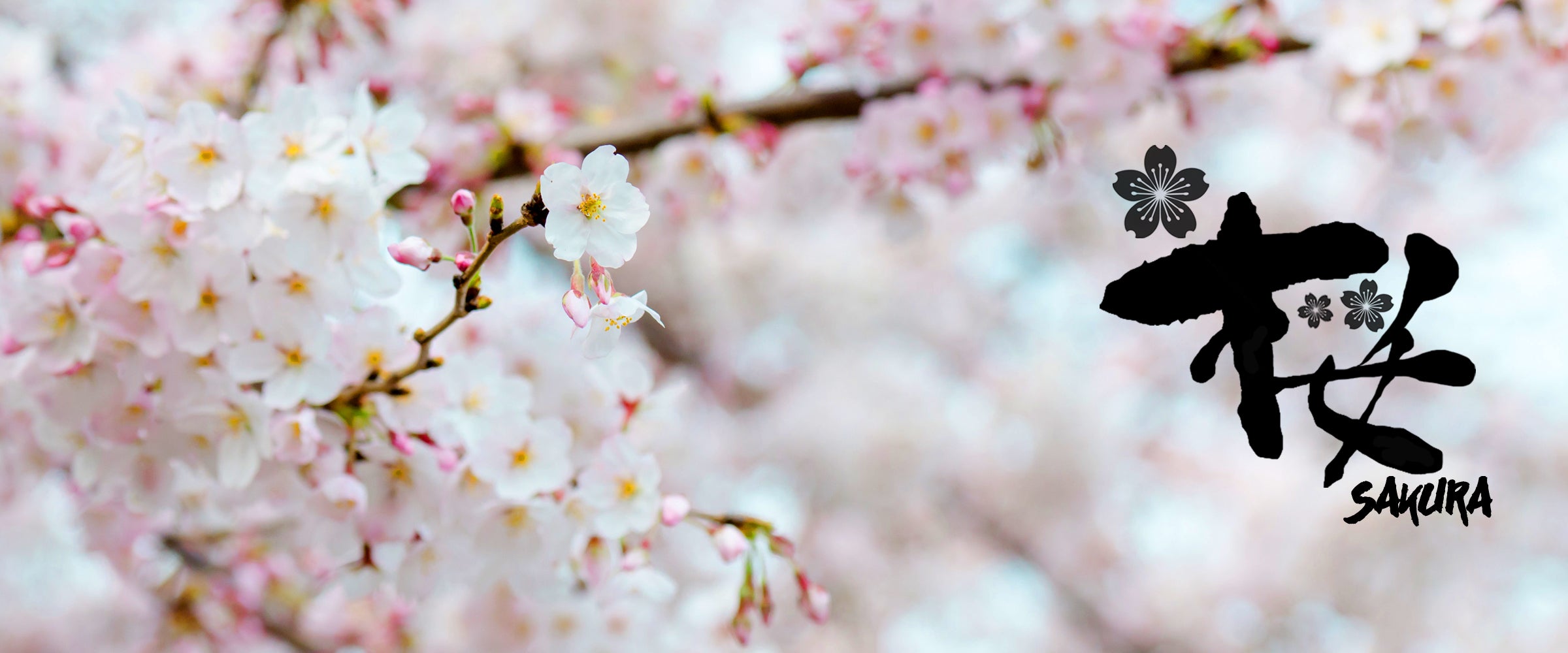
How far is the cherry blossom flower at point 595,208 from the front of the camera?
0.55 meters

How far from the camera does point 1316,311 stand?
1.95 feet

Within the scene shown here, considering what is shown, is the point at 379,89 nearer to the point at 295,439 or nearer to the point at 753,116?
the point at 753,116

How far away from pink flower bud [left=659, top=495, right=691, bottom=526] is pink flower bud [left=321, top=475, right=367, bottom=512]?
0.81 ft

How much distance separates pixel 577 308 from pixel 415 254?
0.16 metres

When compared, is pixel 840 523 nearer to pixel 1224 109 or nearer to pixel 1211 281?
pixel 1224 109

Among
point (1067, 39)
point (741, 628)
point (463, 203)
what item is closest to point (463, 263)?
point (463, 203)

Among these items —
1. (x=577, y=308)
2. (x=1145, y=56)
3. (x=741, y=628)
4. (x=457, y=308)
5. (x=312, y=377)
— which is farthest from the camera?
(x=1145, y=56)

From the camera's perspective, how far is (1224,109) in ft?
4.58

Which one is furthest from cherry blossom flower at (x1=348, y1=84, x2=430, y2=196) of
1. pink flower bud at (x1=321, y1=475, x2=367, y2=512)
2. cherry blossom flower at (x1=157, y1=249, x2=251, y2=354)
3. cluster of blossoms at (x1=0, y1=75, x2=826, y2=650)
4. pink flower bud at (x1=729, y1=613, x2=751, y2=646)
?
pink flower bud at (x1=729, y1=613, x2=751, y2=646)

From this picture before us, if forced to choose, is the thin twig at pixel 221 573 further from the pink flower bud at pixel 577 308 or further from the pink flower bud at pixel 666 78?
the pink flower bud at pixel 577 308

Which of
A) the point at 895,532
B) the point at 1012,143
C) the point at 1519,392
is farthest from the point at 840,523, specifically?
the point at 1012,143

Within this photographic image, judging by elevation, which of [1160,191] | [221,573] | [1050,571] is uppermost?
[1160,191]

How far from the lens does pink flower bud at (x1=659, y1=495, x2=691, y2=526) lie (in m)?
0.81

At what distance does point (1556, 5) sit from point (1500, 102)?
14 centimetres
